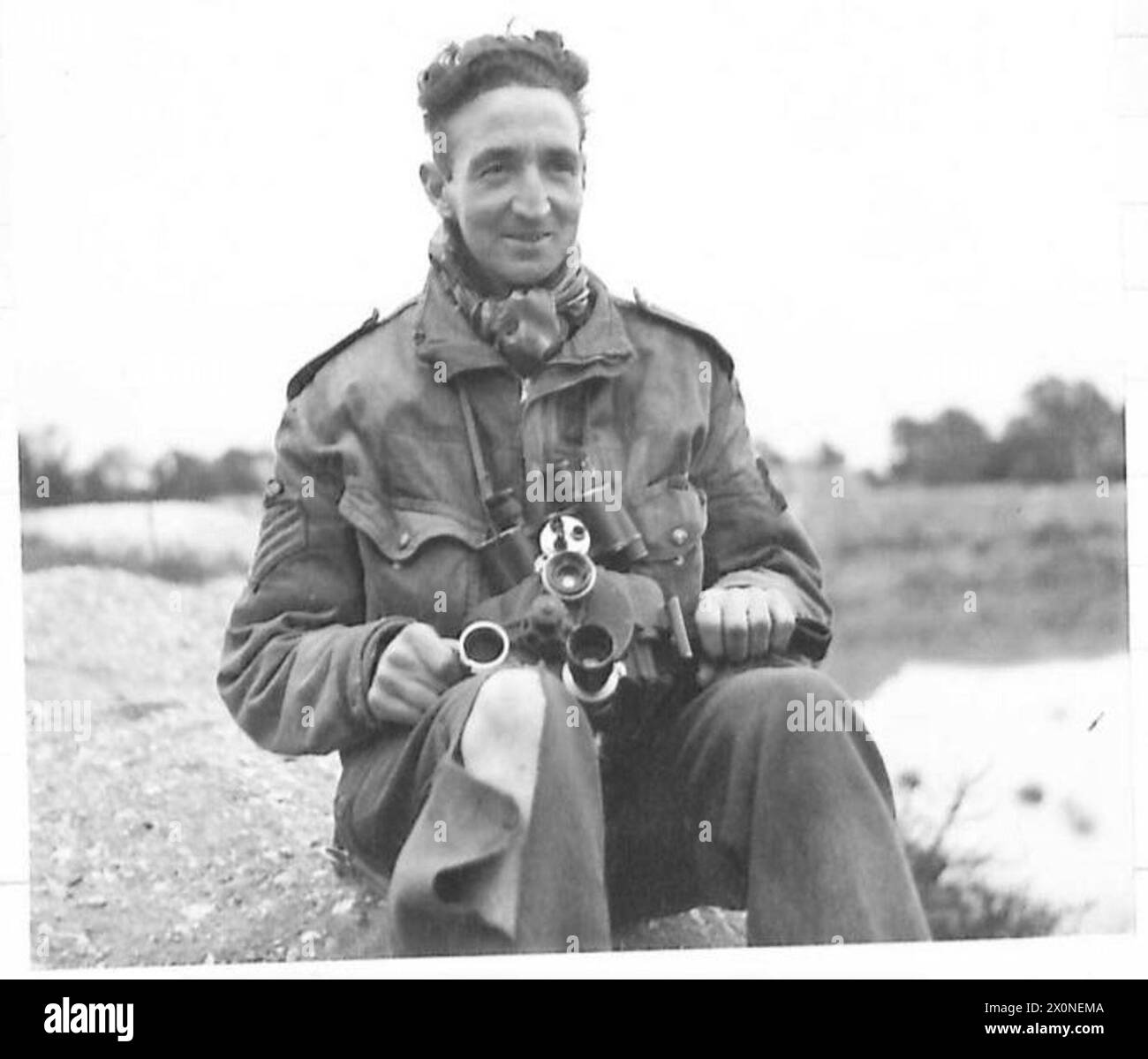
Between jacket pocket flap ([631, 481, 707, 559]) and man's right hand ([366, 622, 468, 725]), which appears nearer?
man's right hand ([366, 622, 468, 725])

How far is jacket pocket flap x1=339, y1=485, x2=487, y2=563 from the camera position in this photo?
18.9ft

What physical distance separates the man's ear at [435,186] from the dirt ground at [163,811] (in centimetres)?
91

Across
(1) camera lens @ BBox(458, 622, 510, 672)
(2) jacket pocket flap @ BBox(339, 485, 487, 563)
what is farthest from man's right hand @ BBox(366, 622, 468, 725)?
(2) jacket pocket flap @ BBox(339, 485, 487, 563)

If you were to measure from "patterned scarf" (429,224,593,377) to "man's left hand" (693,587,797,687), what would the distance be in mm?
630

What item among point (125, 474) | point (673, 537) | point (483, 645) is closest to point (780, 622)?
point (673, 537)

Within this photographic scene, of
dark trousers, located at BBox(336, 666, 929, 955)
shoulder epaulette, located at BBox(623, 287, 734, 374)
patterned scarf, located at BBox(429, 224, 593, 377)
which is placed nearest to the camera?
dark trousers, located at BBox(336, 666, 929, 955)

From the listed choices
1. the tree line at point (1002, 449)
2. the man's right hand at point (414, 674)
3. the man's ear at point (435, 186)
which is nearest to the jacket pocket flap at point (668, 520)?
the tree line at point (1002, 449)

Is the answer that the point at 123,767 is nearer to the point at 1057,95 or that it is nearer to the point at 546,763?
the point at 546,763

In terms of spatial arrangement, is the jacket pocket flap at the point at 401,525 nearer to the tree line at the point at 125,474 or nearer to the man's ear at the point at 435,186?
the tree line at the point at 125,474

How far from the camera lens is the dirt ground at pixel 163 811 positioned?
19.1 ft

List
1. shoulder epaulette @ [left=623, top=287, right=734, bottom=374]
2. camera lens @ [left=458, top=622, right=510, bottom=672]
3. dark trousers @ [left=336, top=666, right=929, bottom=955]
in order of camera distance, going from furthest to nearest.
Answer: shoulder epaulette @ [left=623, top=287, right=734, bottom=374] < camera lens @ [left=458, top=622, right=510, bottom=672] < dark trousers @ [left=336, top=666, right=929, bottom=955]

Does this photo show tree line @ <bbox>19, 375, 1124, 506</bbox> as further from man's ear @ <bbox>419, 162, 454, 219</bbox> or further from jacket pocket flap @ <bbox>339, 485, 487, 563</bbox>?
man's ear @ <bbox>419, 162, 454, 219</bbox>
